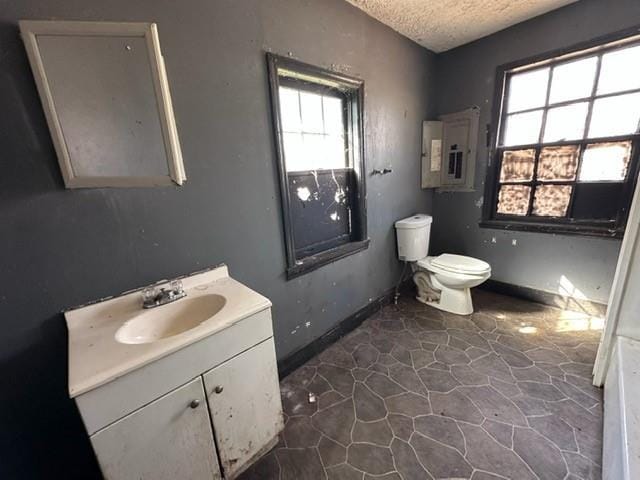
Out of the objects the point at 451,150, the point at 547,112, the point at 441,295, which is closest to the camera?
the point at 547,112

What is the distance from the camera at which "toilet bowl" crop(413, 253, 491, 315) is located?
209 centimetres

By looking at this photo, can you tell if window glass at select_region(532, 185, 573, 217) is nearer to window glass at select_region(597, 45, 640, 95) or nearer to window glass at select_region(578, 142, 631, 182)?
window glass at select_region(578, 142, 631, 182)

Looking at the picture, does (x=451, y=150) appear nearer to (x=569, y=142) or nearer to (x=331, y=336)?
(x=569, y=142)

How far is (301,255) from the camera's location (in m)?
Result: 1.78

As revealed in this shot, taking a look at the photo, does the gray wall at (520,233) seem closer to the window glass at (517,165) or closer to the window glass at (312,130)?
the window glass at (517,165)

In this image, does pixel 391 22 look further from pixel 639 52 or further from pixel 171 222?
pixel 171 222

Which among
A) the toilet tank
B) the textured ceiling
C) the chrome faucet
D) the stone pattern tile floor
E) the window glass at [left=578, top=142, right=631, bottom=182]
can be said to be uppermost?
the textured ceiling

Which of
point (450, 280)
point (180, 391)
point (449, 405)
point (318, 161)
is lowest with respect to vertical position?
point (449, 405)

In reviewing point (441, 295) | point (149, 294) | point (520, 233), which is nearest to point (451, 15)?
point (520, 233)

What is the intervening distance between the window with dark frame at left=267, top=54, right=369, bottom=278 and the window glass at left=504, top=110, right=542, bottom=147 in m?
1.43

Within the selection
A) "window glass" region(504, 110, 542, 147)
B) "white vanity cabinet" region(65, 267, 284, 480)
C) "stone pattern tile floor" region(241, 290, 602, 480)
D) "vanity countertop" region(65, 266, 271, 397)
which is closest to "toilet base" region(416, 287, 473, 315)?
"stone pattern tile floor" region(241, 290, 602, 480)

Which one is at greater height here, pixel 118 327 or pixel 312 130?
pixel 312 130

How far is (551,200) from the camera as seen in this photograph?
7.11 feet

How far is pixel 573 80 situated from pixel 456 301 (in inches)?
75.5
